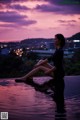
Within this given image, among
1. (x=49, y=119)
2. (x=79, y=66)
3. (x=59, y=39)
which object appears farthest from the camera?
(x=79, y=66)

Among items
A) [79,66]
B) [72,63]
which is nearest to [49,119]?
[72,63]

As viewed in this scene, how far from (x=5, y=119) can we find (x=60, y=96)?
112cm

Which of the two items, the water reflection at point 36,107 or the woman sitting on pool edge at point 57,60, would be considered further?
the woman sitting on pool edge at point 57,60

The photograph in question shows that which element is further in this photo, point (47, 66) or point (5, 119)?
point (47, 66)

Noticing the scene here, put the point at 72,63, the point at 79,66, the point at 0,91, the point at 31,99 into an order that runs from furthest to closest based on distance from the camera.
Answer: the point at 79,66
the point at 72,63
the point at 0,91
the point at 31,99

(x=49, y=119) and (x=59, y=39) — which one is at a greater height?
(x=59, y=39)

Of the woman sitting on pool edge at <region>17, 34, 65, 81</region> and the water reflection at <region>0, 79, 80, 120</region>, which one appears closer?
the water reflection at <region>0, 79, 80, 120</region>

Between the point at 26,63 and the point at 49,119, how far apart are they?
5288mm

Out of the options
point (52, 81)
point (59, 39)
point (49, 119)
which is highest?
point (59, 39)

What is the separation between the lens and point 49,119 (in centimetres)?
316

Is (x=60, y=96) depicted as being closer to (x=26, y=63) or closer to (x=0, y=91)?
(x=0, y=91)

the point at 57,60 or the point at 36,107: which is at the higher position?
the point at 57,60

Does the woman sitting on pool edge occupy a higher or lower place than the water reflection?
higher

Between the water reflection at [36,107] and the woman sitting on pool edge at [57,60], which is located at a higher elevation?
the woman sitting on pool edge at [57,60]
